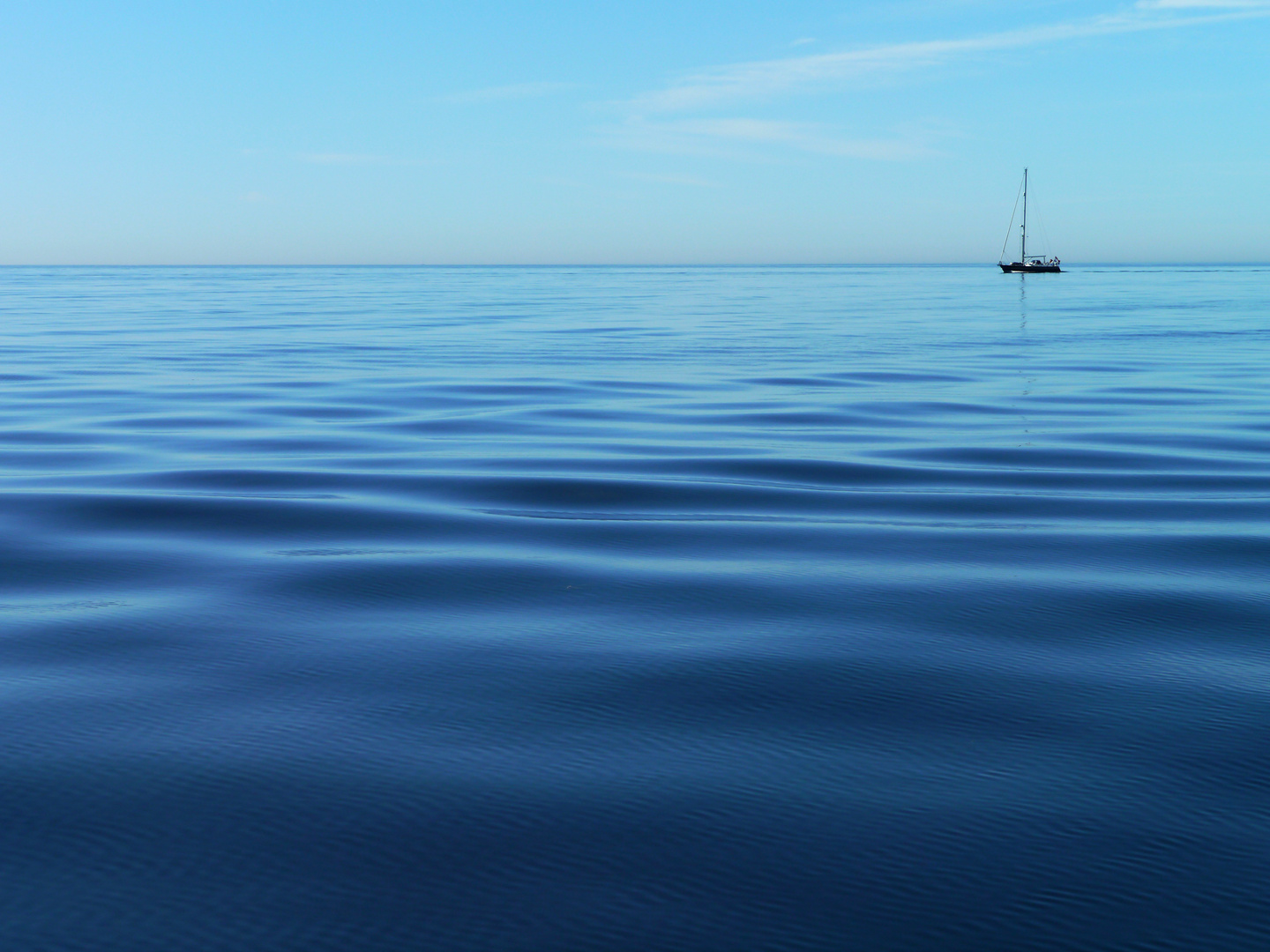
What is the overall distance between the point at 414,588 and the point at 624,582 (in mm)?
1355

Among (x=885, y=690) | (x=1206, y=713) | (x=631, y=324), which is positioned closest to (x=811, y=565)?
(x=885, y=690)

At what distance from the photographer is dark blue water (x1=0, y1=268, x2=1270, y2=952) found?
405cm

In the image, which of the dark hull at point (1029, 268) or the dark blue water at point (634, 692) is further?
the dark hull at point (1029, 268)

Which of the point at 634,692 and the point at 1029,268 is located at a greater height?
the point at 1029,268

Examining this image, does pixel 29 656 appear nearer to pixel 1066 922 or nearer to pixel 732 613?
pixel 732 613

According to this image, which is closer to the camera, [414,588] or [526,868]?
[526,868]

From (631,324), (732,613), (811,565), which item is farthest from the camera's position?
(631,324)

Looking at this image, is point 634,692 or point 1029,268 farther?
point 1029,268

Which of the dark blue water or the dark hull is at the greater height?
the dark hull

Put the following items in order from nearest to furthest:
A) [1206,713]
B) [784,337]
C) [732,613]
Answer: [1206,713]
[732,613]
[784,337]

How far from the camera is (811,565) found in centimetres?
862

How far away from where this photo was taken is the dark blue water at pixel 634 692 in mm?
4055

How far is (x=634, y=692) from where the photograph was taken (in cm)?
602

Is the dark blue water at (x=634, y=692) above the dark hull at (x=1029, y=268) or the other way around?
the other way around
